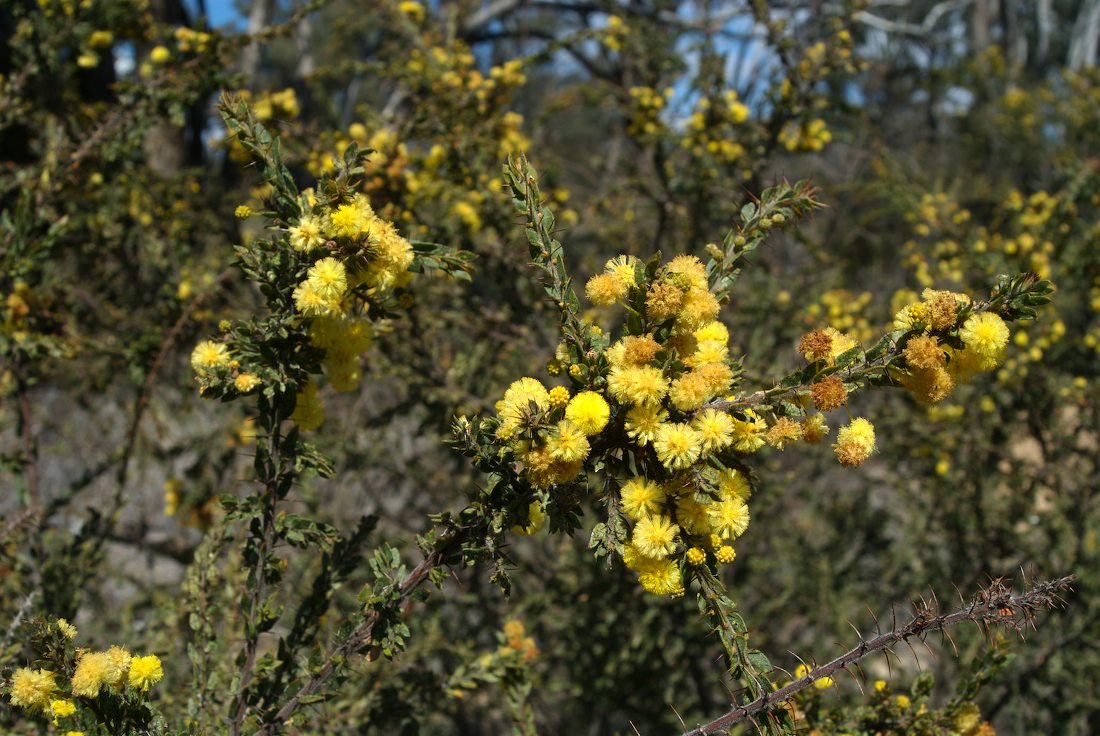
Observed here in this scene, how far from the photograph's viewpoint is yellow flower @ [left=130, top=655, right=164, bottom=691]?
160 centimetres

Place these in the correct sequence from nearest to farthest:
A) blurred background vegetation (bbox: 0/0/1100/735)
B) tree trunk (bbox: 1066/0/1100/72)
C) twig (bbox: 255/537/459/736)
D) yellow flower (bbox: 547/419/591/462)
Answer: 1. yellow flower (bbox: 547/419/591/462)
2. twig (bbox: 255/537/459/736)
3. blurred background vegetation (bbox: 0/0/1100/735)
4. tree trunk (bbox: 1066/0/1100/72)

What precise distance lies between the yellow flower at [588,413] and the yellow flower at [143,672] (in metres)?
0.97

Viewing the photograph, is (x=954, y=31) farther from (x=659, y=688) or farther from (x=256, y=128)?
(x=256, y=128)

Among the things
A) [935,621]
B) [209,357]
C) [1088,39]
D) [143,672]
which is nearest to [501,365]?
[209,357]

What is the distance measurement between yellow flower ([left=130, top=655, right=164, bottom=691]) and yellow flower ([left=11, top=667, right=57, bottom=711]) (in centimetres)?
13

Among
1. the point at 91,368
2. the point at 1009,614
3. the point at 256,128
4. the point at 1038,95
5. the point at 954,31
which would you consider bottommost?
the point at 1009,614

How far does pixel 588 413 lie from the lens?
145cm

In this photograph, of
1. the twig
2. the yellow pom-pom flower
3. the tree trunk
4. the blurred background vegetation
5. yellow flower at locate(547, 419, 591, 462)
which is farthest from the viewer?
the tree trunk

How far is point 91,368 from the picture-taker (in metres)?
4.29

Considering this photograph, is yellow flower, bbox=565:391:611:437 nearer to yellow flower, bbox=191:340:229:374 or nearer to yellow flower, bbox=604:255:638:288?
yellow flower, bbox=604:255:638:288

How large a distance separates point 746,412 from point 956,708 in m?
1.03

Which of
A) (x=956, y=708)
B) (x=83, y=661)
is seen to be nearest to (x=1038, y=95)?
(x=956, y=708)

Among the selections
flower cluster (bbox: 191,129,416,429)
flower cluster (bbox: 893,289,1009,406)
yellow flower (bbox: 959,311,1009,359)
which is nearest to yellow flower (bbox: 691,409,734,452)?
flower cluster (bbox: 893,289,1009,406)

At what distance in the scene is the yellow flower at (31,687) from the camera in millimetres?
1538
